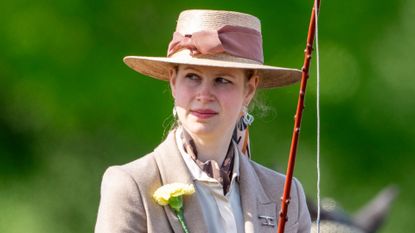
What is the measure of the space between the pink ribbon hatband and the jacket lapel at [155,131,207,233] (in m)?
0.22

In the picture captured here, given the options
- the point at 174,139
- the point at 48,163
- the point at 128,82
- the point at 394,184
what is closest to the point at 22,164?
Answer: the point at 48,163

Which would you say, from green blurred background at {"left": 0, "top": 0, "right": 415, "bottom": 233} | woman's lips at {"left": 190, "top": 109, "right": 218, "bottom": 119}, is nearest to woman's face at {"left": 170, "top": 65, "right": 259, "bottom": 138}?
woman's lips at {"left": 190, "top": 109, "right": 218, "bottom": 119}

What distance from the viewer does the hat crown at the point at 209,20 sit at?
349 cm

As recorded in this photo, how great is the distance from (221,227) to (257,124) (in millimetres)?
2941

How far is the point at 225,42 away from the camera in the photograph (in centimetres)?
348

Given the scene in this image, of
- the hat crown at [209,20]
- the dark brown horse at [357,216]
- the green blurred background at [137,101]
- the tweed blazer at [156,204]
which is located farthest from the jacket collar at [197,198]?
the green blurred background at [137,101]

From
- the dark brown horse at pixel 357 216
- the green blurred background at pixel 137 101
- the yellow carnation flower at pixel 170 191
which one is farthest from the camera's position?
the green blurred background at pixel 137 101

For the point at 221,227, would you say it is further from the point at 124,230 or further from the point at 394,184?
the point at 394,184

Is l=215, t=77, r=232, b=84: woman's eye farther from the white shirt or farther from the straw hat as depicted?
the white shirt

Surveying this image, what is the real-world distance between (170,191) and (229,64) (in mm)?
312

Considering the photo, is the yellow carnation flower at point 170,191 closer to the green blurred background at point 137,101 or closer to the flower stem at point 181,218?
the flower stem at point 181,218

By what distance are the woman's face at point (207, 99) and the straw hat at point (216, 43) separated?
28mm

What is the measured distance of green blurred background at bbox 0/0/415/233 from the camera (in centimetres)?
637

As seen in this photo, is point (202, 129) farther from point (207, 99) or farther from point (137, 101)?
point (137, 101)
